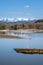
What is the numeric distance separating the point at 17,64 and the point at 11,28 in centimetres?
2715

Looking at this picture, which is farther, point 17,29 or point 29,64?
point 17,29

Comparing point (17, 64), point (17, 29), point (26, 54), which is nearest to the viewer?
point (17, 64)

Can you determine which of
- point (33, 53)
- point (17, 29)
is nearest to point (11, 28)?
point (17, 29)

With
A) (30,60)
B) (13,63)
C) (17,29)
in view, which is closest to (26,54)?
(30,60)

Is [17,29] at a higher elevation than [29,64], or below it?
higher

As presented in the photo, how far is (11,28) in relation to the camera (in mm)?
35344

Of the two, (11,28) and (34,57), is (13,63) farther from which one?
(11,28)

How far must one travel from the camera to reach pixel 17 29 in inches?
1383

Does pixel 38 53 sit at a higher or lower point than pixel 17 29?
lower

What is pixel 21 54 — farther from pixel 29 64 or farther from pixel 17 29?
pixel 17 29

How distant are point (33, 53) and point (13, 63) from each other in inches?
95.7

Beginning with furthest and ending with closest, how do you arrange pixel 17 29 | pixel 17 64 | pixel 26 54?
pixel 17 29, pixel 26 54, pixel 17 64

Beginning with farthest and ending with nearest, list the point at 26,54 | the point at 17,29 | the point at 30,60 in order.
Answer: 1. the point at 17,29
2. the point at 26,54
3. the point at 30,60

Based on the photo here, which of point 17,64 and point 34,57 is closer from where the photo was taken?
point 17,64
